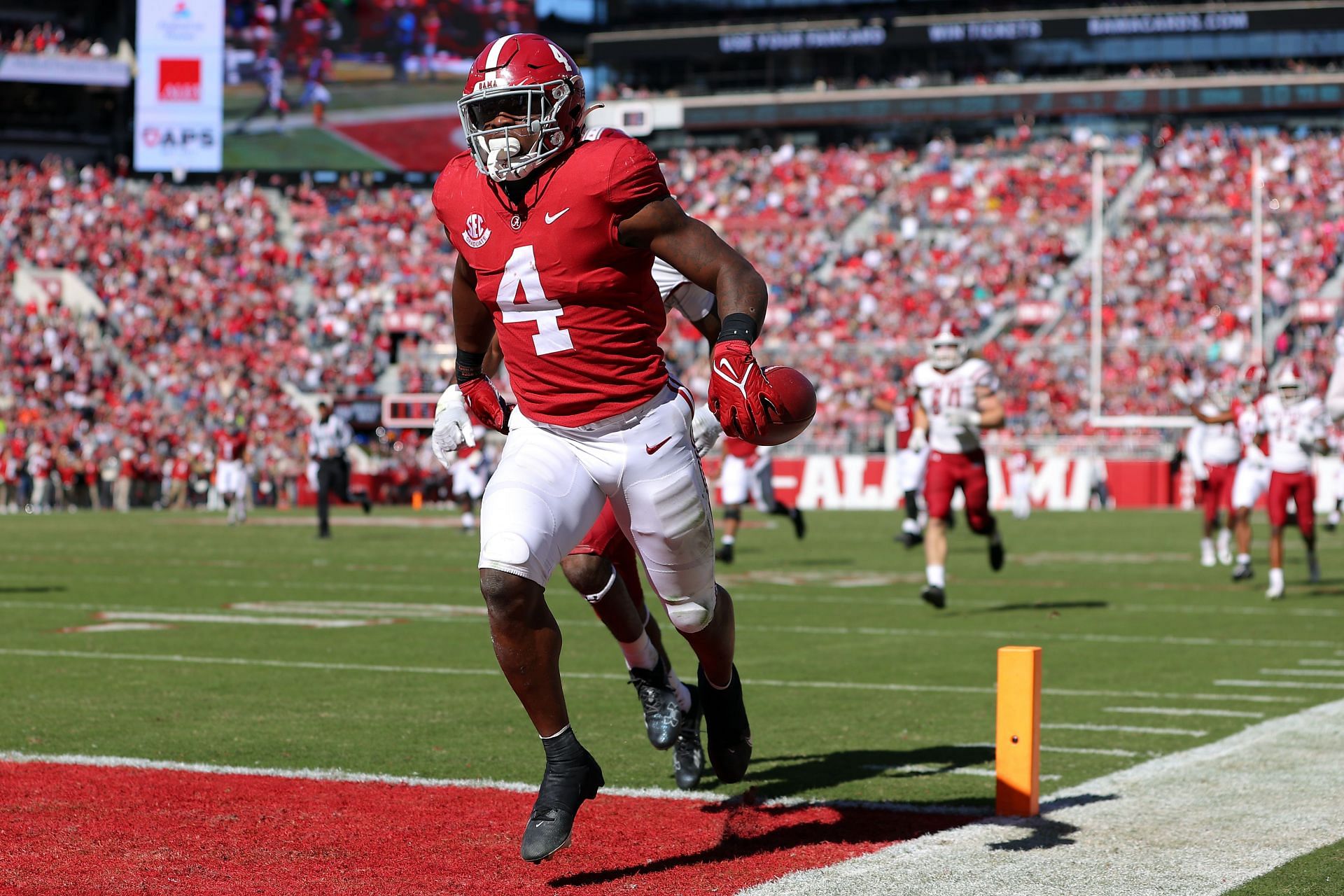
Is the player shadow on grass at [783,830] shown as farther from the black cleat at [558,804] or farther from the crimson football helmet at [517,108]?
the crimson football helmet at [517,108]

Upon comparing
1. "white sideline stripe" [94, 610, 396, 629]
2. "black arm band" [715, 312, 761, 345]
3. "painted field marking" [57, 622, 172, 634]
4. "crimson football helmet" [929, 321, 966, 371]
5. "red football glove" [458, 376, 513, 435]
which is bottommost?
"white sideline stripe" [94, 610, 396, 629]

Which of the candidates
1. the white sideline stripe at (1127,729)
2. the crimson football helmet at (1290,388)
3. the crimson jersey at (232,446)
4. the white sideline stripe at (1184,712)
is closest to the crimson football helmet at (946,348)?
the crimson football helmet at (1290,388)

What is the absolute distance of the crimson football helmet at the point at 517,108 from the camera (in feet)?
14.5

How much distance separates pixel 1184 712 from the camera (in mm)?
7309

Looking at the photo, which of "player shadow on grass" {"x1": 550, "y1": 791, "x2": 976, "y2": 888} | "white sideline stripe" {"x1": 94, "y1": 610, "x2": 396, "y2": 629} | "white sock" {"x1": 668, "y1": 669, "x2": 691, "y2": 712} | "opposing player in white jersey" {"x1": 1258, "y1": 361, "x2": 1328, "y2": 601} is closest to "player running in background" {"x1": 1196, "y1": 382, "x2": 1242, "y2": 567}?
"opposing player in white jersey" {"x1": 1258, "y1": 361, "x2": 1328, "y2": 601}

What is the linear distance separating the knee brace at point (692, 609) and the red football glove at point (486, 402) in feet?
2.21

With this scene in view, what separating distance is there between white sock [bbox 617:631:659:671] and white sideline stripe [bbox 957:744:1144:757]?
4.64 feet

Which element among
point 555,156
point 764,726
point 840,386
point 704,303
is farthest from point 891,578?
point 840,386

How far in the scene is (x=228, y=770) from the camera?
18.4 ft

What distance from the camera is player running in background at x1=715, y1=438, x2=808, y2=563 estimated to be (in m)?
17.2

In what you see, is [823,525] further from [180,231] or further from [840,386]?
[180,231]

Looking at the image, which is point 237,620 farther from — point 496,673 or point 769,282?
point 769,282

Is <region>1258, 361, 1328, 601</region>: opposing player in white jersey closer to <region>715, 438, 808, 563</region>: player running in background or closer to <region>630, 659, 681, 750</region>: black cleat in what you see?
<region>715, 438, 808, 563</region>: player running in background

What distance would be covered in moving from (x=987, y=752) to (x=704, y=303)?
1.93m
